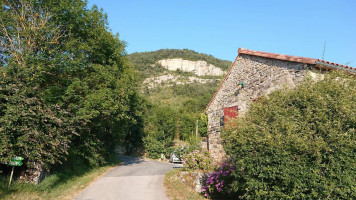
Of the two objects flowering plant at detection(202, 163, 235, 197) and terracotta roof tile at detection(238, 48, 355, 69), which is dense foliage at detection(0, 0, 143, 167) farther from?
terracotta roof tile at detection(238, 48, 355, 69)

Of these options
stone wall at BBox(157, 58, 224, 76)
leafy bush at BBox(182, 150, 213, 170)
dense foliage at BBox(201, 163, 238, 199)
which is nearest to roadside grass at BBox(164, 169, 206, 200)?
dense foliage at BBox(201, 163, 238, 199)

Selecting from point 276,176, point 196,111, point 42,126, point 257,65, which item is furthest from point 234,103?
point 196,111

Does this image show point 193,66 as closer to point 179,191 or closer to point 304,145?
point 179,191

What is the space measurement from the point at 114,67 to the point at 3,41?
204 inches

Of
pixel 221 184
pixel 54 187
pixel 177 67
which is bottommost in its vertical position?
pixel 54 187

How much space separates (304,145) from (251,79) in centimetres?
627

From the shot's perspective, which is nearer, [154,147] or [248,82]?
[248,82]

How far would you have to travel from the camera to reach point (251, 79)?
10422mm

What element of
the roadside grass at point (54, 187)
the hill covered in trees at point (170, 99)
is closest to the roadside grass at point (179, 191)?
the hill covered in trees at point (170, 99)

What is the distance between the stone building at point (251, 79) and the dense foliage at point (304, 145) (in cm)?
96

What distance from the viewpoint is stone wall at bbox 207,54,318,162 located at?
8.16 meters

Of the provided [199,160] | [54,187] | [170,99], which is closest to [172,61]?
[170,99]

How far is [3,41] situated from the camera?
31.2ft

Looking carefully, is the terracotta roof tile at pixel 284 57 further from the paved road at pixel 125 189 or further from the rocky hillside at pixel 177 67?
the rocky hillside at pixel 177 67
